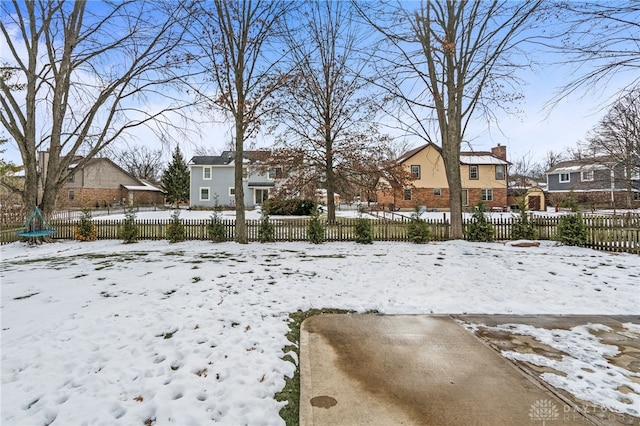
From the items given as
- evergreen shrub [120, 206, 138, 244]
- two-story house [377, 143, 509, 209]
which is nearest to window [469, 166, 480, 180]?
two-story house [377, 143, 509, 209]

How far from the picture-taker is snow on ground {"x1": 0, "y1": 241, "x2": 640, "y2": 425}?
2.78 metres

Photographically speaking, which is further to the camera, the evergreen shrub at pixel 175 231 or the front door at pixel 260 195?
the front door at pixel 260 195

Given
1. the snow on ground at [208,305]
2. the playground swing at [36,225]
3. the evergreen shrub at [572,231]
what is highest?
the playground swing at [36,225]

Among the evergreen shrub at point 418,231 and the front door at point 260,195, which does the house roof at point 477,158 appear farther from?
the evergreen shrub at point 418,231

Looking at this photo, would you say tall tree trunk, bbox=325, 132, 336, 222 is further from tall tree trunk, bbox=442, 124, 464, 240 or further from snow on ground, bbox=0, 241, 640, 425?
snow on ground, bbox=0, 241, 640, 425

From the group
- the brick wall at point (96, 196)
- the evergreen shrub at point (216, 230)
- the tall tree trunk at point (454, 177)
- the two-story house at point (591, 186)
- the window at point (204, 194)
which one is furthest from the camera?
the window at point (204, 194)

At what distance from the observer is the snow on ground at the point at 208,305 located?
2777mm

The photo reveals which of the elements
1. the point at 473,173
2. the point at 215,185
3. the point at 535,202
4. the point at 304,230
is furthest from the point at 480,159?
the point at 215,185

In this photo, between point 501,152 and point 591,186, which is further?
point 591,186

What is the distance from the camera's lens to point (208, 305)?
515 cm

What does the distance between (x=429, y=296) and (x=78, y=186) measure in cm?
4799

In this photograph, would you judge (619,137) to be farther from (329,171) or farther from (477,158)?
(329,171)

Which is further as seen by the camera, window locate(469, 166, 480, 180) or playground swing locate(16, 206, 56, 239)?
window locate(469, 166, 480, 180)

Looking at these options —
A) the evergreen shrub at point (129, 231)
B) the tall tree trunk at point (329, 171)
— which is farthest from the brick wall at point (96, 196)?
the tall tree trunk at point (329, 171)
